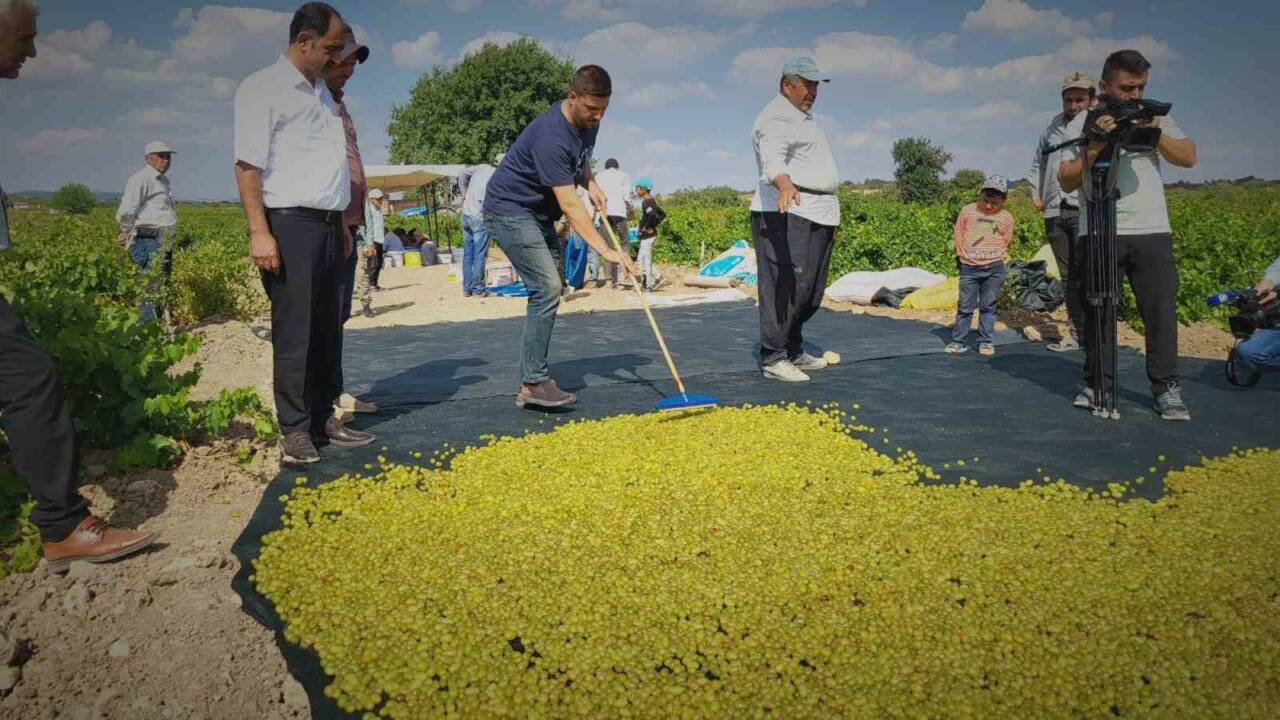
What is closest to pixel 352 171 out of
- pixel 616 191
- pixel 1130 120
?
pixel 1130 120

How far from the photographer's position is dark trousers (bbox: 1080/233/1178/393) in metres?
4.25

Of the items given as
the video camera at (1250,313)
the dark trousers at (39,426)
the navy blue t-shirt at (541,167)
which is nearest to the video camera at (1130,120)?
the video camera at (1250,313)

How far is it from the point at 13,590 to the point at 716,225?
594 inches

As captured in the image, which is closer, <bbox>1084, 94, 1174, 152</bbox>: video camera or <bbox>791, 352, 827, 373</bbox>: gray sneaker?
<bbox>1084, 94, 1174, 152</bbox>: video camera

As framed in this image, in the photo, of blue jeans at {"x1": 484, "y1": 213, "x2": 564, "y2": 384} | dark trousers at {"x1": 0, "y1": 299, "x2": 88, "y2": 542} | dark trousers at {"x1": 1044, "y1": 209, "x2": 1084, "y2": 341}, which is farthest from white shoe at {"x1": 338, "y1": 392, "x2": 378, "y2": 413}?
dark trousers at {"x1": 1044, "y1": 209, "x2": 1084, "y2": 341}

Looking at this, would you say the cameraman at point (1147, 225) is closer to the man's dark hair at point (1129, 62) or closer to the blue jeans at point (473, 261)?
the man's dark hair at point (1129, 62)

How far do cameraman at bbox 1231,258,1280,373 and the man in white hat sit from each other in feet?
30.3

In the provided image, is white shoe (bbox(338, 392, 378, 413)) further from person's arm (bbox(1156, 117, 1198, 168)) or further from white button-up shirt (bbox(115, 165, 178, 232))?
person's arm (bbox(1156, 117, 1198, 168))

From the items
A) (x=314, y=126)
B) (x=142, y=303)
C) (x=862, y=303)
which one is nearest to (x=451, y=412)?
(x=314, y=126)

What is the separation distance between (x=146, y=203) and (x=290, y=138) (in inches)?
219

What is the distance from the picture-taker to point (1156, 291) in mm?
4273

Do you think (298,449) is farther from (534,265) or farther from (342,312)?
(534,265)

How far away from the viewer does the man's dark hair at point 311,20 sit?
347 centimetres

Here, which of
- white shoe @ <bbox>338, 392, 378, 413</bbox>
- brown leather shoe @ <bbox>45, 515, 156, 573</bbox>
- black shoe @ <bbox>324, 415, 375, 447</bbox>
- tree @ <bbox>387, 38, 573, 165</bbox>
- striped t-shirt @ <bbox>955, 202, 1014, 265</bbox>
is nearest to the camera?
brown leather shoe @ <bbox>45, 515, 156, 573</bbox>
